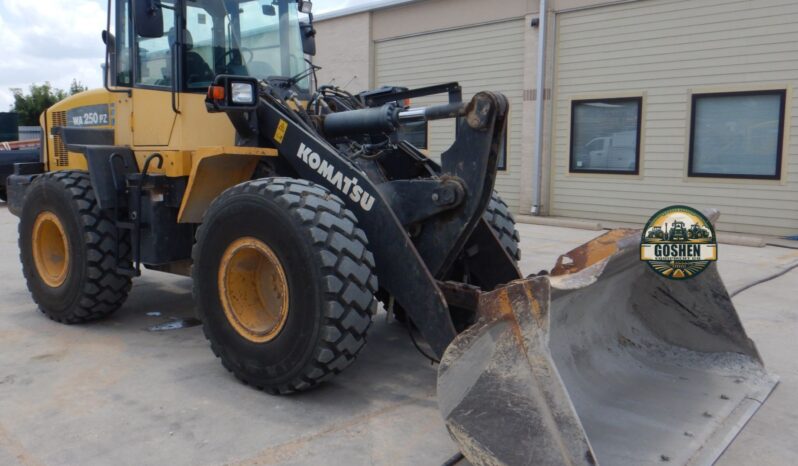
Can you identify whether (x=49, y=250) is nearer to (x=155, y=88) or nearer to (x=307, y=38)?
(x=155, y=88)

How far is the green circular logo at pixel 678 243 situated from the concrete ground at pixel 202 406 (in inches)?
34.1

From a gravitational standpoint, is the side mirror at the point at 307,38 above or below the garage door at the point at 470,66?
below

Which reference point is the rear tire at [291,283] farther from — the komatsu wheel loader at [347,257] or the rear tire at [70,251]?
the rear tire at [70,251]

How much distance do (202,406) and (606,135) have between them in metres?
10.2

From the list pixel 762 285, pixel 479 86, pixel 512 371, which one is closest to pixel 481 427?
pixel 512 371

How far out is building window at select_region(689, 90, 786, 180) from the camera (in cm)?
1048

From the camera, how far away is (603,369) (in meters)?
3.72

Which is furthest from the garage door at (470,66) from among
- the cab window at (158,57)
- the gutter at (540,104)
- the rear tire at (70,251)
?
the rear tire at (70,251)

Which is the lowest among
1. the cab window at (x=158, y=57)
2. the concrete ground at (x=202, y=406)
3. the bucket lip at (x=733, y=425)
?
the concrete ground at (x=202, y=406)

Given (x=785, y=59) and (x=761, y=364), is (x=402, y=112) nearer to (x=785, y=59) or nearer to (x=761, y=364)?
(x=761, y=364)

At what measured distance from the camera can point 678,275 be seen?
3902 millimetres

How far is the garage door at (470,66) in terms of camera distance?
13.4 m

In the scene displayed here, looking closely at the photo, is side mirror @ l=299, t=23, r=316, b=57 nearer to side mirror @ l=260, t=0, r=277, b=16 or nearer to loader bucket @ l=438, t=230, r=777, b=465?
side mirror @ l=260, t=0, r=277, b=16

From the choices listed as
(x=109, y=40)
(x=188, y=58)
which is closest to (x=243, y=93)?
(x=188, y=58)
